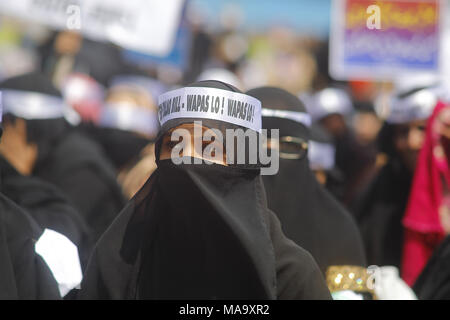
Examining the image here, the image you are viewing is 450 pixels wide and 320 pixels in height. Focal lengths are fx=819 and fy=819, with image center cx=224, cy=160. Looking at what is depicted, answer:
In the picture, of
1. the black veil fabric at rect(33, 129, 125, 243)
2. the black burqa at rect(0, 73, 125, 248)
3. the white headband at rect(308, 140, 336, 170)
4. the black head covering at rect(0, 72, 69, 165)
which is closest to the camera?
the black head covering at rect(0, 72, 69, 165)

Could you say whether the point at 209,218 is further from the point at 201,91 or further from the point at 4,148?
the point at 4,148

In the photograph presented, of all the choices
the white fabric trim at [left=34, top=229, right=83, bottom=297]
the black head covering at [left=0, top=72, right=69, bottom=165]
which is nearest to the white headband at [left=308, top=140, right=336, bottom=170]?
the black head covering at [left=0, top=72, right=69, bottom=165]

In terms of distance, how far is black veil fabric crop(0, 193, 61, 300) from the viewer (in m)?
2.75

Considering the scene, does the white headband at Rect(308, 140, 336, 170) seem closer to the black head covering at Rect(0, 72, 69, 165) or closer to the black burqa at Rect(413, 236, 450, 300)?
the black burqa at Rect(413, 236, 450, 300)

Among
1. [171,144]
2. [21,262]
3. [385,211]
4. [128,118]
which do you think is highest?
[128,118]

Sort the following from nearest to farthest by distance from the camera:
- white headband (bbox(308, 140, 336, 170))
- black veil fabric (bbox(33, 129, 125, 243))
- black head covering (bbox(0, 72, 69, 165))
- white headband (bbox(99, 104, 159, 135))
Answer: black head covering (bbox(0, 72, 69, 165)) < black veil fabric (bbox(33, 129, 125, 243)) < white headband (bbox(308, 140, 336, 170)) < white headband (bbox(99, 104, 159, 135))

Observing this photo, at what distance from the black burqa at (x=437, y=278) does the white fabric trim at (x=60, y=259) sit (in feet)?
5.88

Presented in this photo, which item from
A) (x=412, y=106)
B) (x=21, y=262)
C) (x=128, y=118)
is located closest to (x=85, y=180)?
(x=128, y=118)

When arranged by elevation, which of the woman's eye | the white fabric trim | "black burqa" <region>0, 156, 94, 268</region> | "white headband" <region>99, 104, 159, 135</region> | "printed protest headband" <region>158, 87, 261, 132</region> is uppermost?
"white headband" <region>99, 104, 159, 135</region>

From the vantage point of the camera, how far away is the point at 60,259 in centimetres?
331

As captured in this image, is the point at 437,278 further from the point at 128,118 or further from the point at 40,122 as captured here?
the point at 128,118

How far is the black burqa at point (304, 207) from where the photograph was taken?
3820 millimetres

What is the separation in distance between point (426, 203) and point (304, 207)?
152cm

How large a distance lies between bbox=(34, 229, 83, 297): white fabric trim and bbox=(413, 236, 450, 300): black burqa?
1791mm
